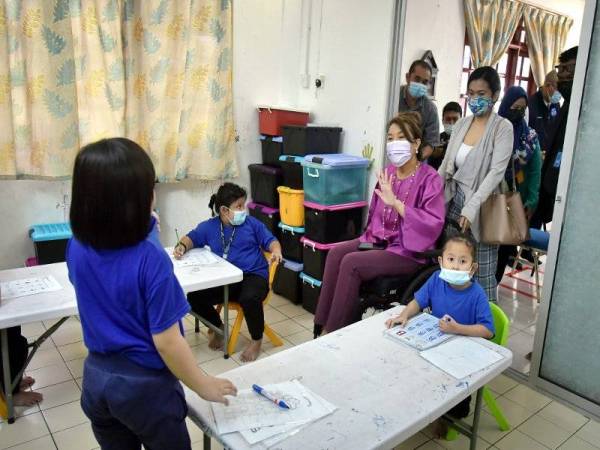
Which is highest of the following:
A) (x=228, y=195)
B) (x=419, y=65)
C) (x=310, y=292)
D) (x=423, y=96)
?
(x=419, y=65)

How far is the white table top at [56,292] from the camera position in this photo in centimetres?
189

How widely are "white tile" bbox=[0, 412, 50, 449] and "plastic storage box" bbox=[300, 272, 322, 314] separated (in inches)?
72.2

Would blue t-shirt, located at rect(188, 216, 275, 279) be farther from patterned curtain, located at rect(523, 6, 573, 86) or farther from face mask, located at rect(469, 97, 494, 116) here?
patterned curtain, located at rect(523, 6, 573, 86)

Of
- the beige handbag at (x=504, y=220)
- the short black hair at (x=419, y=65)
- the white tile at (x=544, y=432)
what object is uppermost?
the short black hair at (x=419, y=65)

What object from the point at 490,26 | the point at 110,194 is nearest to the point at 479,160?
the point at 110,194

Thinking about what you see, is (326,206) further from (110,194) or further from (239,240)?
(110,194)

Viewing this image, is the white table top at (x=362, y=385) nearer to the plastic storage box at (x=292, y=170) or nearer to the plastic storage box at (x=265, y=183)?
the plastic storage box at (x=292, y=170)

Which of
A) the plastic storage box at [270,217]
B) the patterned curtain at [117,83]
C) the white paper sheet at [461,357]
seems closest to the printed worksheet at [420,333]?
the white paper sheet at [461,357]

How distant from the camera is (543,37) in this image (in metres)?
5.70

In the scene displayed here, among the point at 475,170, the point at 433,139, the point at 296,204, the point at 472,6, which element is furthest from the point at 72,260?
the point at 472,6

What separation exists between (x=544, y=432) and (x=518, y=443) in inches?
7.4

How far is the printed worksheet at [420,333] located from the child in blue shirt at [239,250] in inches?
44.7

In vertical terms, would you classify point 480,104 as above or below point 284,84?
below

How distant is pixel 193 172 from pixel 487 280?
88.7 inches
